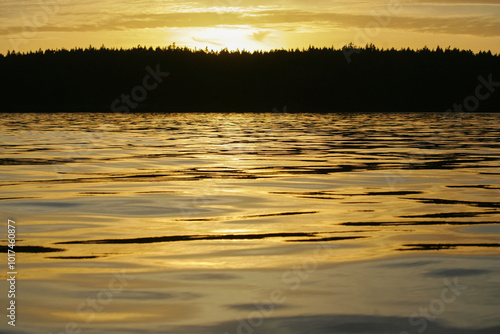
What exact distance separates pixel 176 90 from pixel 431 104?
168 feet

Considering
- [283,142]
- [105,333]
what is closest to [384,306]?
[105,333]

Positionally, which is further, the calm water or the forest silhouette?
the forest silhouette

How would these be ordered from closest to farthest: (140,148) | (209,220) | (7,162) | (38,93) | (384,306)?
(384,306), (209,220), (7,162), (140,148), (38,93)

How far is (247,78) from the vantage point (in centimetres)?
15900

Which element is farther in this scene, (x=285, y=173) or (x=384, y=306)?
(x=285, y=173)

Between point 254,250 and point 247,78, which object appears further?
point 247,78

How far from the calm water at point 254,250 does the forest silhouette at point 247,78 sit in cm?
12017

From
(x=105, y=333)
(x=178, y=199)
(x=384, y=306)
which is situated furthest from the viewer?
(x=178, y=199)

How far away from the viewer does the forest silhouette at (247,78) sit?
142 meters

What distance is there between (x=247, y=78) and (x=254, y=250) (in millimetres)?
151904

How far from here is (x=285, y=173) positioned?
57.1 feet

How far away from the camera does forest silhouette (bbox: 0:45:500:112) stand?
464 feet

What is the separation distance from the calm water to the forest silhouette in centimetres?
12017

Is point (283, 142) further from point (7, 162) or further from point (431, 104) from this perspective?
point (431, 104)
